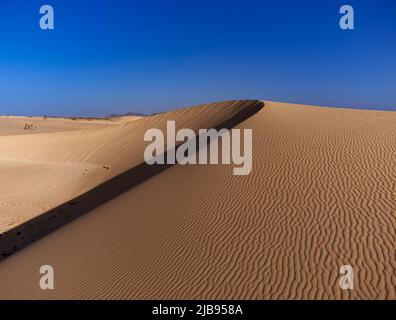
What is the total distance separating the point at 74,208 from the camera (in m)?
12.3

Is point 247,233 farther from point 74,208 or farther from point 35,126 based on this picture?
point 35,126

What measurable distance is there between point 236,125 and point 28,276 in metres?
10.5

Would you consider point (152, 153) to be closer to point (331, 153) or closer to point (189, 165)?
point (189, 165)

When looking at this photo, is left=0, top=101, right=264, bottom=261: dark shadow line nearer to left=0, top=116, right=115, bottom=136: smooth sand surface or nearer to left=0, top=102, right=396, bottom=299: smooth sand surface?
left=0, top=102, right=396, bottom=299: smooth sand surface

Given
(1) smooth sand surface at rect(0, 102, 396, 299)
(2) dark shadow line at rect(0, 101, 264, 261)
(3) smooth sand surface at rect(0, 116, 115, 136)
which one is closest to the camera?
(1) smooth sand surface at rect(0, 102, 396, 299)

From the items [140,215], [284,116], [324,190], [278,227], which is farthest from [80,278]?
[284,116]

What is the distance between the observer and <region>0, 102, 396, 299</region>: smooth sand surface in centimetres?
553

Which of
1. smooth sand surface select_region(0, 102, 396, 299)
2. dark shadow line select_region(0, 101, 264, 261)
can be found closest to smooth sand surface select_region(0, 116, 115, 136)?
dark shadow line select_region(0, 101, 264, 261)

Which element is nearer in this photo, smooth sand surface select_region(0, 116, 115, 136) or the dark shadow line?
the dark shadow line

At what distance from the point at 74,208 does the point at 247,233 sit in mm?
7723

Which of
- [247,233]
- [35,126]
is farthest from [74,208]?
[35,126]

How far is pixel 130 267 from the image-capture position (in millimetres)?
6660

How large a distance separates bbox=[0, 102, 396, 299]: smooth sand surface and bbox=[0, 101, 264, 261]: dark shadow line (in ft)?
2.17

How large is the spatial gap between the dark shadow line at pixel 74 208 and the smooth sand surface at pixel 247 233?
66 centimetres
